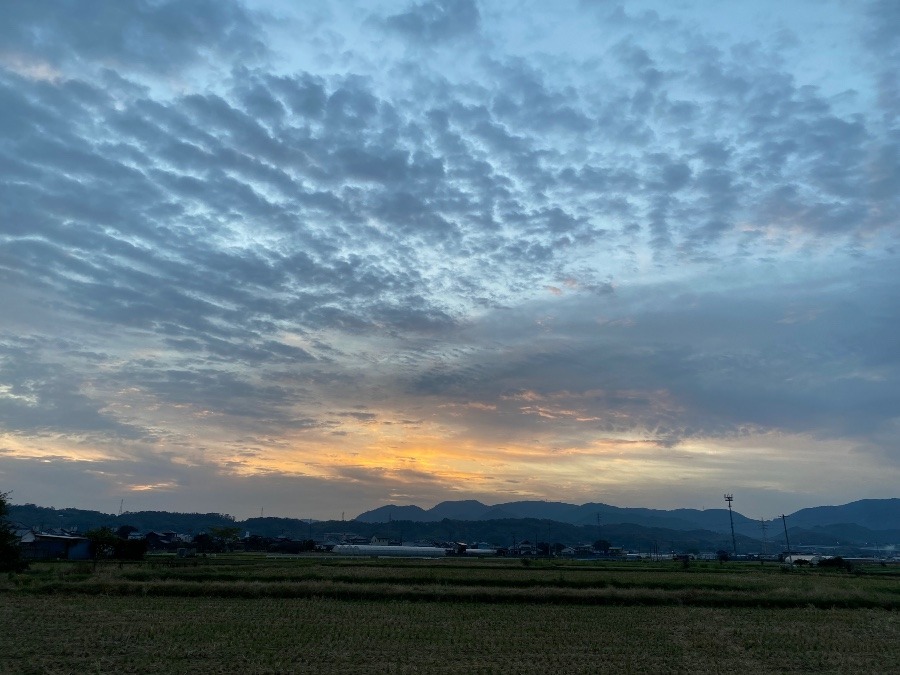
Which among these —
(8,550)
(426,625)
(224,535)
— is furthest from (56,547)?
(426,625)

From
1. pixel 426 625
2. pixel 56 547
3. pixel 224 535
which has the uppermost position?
pixel 224 535

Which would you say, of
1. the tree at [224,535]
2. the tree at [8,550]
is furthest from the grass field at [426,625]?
the tree at [224,535]

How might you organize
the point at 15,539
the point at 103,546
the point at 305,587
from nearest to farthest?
the point at 305,587
the point at 15,539
the point at 103,546

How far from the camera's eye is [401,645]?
74.1 feet

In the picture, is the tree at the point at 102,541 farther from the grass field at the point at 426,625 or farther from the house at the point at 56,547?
the grass field at the point at 426,625

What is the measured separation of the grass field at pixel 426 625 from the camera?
787 inches

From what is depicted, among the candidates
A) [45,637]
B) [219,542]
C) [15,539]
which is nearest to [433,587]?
[45,637]

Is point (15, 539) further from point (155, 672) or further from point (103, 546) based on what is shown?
point (155, 672)

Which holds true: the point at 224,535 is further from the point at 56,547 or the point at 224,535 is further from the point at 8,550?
the point at 8,550

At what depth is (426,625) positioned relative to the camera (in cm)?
2678

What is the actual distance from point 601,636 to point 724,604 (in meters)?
15.0

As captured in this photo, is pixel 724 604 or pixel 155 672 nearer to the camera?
pixel 155 672

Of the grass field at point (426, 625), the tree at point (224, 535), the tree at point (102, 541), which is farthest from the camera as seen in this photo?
the tree at point (224, 535)

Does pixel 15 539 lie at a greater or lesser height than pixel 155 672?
greater
